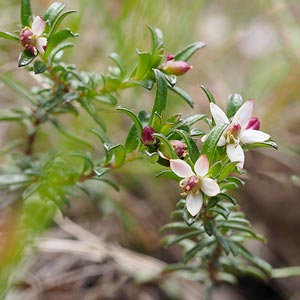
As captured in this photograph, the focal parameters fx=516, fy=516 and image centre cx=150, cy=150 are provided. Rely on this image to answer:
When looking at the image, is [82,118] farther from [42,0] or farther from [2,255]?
[42,0]

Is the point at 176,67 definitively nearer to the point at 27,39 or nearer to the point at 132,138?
the point at 132,138

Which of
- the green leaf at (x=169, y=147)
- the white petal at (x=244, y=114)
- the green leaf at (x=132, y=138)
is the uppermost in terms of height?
the white petal at (x=244, y=114)

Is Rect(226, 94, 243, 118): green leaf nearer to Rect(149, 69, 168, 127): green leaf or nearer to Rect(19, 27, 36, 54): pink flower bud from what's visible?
Result: Rect(149, 69, 168, 127): green leaf

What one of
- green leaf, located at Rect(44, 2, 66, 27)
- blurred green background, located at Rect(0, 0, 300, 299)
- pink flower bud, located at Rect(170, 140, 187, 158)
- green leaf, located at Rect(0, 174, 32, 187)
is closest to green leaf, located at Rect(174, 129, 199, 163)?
pink flower bud, located at Rect(170, 140, 187, 158)

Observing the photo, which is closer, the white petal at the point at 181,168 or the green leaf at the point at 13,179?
the white petal at the point at 181,168

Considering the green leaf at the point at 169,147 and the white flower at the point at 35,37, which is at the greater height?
the white flower at the point at 35,37

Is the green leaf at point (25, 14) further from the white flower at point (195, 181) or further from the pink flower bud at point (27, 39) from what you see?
the white flower at point (195, 181)

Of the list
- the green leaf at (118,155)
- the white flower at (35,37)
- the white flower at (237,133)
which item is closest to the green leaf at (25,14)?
the white flower at (35,37)

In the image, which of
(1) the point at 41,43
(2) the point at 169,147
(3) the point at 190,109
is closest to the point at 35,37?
(1) the point at 41,43
